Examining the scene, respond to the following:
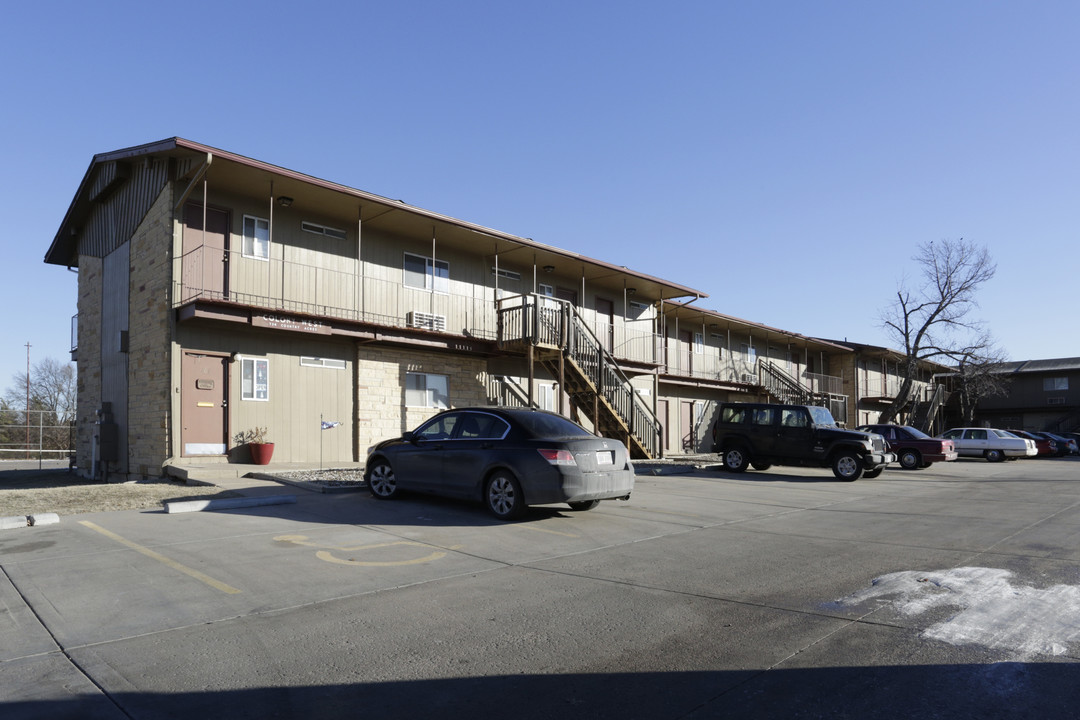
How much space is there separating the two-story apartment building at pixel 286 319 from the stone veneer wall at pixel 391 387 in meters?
0.04

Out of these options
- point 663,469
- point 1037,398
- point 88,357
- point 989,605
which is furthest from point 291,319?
point 1037,398

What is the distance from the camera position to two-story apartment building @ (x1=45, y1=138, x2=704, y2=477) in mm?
15758

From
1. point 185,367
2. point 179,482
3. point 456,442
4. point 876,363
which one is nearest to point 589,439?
point 456,442

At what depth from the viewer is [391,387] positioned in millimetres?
19344

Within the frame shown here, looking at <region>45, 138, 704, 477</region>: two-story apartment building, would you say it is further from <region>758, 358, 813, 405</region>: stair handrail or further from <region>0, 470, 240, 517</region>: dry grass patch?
<region>758, 358, 813, 405</region>: stair handrail

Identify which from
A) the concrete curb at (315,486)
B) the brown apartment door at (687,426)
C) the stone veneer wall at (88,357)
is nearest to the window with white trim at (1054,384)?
the brown apartment door at (687,426)

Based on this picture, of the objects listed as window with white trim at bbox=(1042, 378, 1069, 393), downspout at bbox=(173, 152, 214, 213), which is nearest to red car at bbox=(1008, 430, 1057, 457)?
window with white trim at bbox=(1042, 378, 1069, 393)

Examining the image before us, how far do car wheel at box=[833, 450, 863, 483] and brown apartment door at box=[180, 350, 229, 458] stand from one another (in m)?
14.2

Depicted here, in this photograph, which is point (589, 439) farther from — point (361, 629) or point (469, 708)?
point (469, 708)

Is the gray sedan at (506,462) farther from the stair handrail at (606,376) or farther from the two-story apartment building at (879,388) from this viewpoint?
the two-story apartment building at (879,388)

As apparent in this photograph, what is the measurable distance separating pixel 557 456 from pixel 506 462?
678mm

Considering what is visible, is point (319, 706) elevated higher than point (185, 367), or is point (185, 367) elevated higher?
Answer: point (185, 367)

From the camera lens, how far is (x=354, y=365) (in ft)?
61.0

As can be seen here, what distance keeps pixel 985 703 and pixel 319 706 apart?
129 inches
